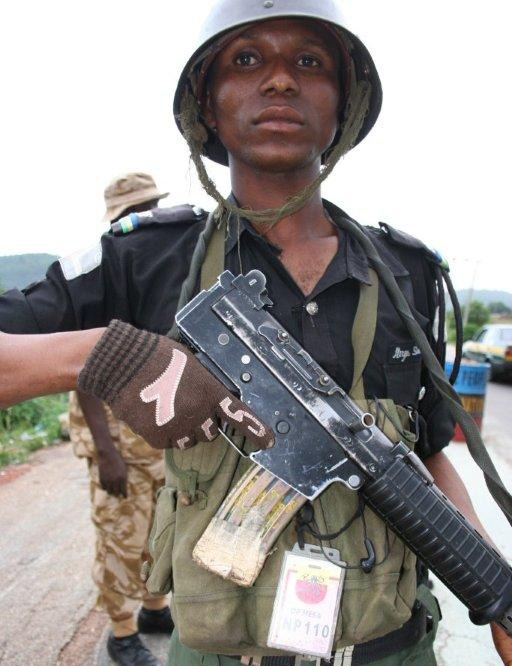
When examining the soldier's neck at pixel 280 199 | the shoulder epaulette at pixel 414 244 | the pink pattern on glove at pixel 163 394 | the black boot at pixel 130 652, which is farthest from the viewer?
the black boot at pixel 130 652

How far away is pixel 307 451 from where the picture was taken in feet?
4.31

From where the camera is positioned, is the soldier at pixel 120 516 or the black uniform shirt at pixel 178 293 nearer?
the black uniform shirt at pixel 178 293

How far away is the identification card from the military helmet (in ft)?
3.73

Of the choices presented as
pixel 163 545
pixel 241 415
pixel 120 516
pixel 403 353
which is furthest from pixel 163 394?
pixel 120 516

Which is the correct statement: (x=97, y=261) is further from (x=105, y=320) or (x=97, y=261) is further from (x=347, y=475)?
(x=347, y=475)

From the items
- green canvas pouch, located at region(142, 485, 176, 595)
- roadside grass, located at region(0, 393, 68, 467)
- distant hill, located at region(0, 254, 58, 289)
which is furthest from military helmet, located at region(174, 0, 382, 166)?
roadside grass, located at region(0, 393, 68, 467)

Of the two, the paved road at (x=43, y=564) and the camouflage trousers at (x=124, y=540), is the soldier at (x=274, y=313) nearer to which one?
the camouflage trousers at (x=124, y=540)

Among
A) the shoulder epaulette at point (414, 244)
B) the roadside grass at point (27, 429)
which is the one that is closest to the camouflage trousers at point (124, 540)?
the shoulder epaulette at point (414, 244)

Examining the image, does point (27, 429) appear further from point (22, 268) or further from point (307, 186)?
point (307, 186)

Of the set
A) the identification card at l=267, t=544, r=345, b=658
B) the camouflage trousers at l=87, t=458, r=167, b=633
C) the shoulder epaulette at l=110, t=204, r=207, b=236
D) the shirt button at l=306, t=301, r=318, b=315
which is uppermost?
the shoulder epaulette at l=110, t=204, r=207, b=236

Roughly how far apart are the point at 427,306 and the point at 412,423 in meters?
0.33

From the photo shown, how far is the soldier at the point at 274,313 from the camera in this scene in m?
1.22

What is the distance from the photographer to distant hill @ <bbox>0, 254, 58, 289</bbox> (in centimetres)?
147

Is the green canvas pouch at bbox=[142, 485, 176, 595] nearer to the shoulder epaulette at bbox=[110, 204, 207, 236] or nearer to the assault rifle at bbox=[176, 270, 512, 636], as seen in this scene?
the assault rifle at bbox=[176, 270, 512, 636]
